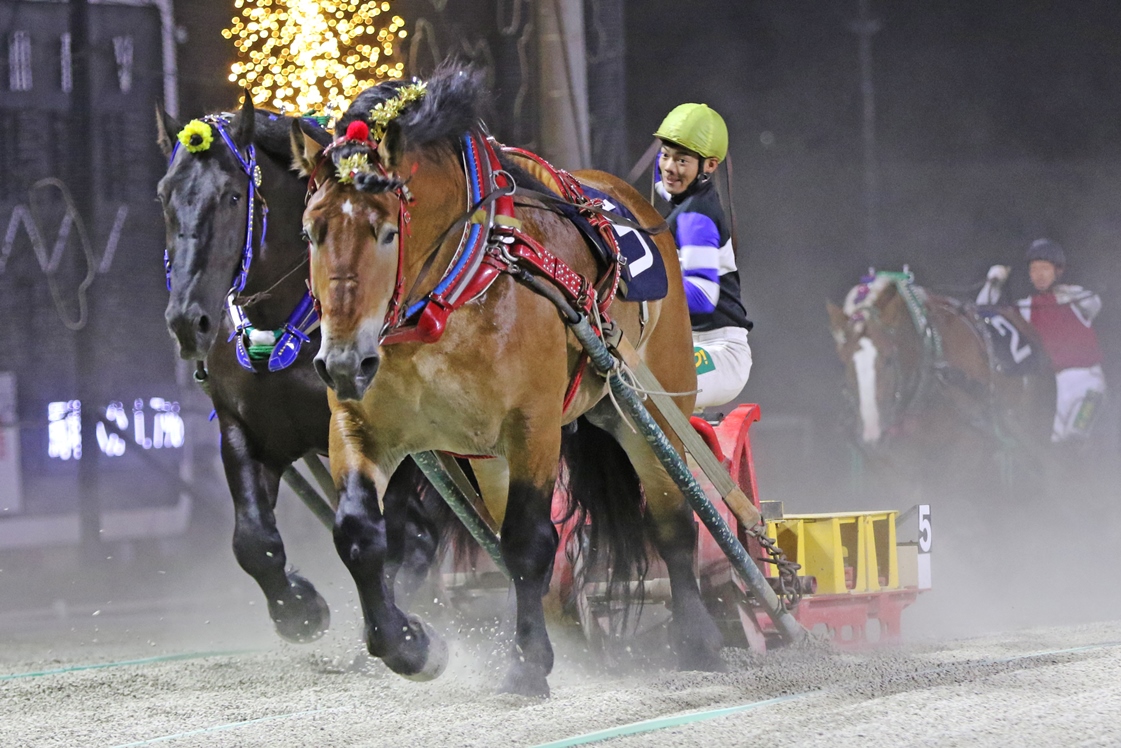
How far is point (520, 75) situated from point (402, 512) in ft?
13.1

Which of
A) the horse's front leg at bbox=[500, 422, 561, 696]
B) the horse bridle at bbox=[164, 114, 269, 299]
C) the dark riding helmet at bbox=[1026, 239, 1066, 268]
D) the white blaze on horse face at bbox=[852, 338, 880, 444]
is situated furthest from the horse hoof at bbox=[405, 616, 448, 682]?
the dark riding helmet at bbox=[1026, 239, 1066, 268]

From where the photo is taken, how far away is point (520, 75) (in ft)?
23.6

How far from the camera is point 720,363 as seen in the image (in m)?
4.27

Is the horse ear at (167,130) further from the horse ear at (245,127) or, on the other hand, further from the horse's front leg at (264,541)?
the horse's front leg at (264,541)

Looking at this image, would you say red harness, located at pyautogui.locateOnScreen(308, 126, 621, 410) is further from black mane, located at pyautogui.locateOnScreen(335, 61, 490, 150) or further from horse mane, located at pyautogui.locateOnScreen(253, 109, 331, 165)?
horse mane, located at pyautogui.locateOnScreen(253, 109, 331, 165)

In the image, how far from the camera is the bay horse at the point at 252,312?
10.7ft

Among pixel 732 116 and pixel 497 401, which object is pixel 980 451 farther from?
pixel 497 401

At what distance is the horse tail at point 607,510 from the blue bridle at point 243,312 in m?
0.91

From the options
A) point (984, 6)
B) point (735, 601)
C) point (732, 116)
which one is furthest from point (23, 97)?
point (984, 6)

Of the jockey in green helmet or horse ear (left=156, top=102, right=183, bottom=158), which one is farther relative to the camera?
the jockey in green helmet

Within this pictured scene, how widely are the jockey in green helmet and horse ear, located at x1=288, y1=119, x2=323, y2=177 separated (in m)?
1.53

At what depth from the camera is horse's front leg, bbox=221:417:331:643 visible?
3564 millimetres

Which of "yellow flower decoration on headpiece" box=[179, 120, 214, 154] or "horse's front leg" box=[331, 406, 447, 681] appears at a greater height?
"yellow flower decoration on headpiece" box=[179, 120, 214, 154]

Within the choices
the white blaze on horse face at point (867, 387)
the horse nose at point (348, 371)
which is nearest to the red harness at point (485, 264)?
the horse nose at point (348, 371)
